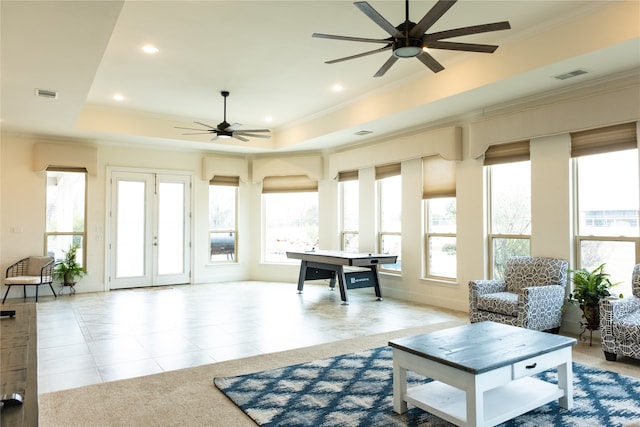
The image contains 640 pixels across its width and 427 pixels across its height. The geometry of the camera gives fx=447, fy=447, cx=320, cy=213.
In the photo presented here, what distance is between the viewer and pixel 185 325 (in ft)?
18.0

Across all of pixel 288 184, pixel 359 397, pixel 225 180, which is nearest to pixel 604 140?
pixel 359 397

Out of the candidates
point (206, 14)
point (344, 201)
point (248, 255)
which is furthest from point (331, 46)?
point (248, 255)

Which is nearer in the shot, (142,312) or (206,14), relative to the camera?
(206,14)

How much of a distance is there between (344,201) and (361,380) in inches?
222

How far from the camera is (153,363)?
400cm

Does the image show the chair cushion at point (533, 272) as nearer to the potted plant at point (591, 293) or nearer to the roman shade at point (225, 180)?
the potted plant at point (591, 293)

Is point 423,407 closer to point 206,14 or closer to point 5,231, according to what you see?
point 206,14

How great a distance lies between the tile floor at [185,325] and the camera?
4004 millimetres

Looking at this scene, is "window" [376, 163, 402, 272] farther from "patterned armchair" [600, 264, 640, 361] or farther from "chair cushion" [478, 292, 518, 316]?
"patterned armchair" [600, 264, 640, 361]

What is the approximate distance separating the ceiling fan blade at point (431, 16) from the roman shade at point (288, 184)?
5.99 meters

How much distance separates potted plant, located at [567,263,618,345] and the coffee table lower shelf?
191cm

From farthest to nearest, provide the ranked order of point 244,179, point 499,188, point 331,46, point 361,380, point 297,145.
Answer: point 244,179, point 297,145, point 499,188, point 331,46, point 361,380

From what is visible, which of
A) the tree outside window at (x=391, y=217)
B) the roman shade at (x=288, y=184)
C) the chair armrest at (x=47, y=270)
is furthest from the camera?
the roman shade at (x=288, y=184)

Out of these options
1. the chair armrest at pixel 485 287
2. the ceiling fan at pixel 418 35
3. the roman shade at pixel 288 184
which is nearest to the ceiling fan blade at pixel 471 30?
the ceiling fan at pixel 418 35
